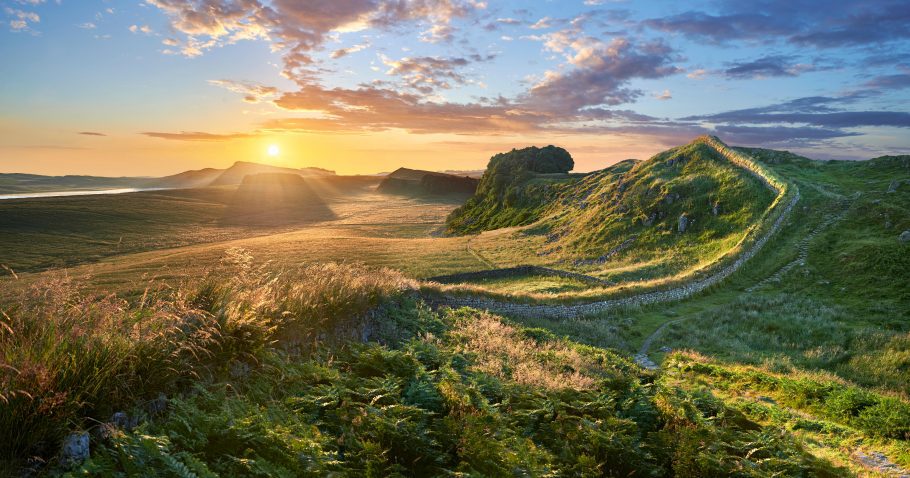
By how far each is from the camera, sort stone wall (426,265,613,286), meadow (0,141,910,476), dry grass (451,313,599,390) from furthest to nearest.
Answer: stone wall (426,265,613,286) → dry grass (451,313,599,390) → meadow (0,141,910,476)

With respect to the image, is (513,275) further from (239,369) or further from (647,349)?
(239,369)

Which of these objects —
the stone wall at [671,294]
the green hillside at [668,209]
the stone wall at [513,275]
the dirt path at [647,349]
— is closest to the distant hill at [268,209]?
the green hillside at [668,209]

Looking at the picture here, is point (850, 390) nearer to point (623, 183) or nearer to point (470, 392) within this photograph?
point (470, 392)

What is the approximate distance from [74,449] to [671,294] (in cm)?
3577

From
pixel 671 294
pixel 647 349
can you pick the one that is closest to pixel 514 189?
pixel 671 294

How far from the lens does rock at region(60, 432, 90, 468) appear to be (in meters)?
5.18

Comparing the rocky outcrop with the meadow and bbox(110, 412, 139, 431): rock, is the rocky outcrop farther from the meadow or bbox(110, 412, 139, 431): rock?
bbox(110, 412, 139, 431): rock

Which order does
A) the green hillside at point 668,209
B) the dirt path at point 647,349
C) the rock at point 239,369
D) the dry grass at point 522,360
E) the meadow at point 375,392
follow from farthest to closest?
the green hillside at point 668,209
the dirt path at point 647,349
the dry grass at point 522,360
the rock at point 239,369
the meadow at point 375,392

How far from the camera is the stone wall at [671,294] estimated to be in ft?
92.2

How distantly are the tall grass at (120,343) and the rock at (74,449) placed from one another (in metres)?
0.16

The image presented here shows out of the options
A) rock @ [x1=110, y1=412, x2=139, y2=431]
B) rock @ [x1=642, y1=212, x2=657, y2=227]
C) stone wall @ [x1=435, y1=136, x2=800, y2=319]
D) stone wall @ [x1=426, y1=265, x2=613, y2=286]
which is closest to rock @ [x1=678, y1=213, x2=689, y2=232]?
rock @ [x1=642, y1=212, x2=657, y2=227]

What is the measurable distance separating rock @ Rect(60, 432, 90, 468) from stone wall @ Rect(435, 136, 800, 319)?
18304 mm

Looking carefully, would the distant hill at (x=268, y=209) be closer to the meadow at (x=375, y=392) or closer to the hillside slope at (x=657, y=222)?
the hillside slope at (x=657, y=222)

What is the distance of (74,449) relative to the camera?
529 cm
